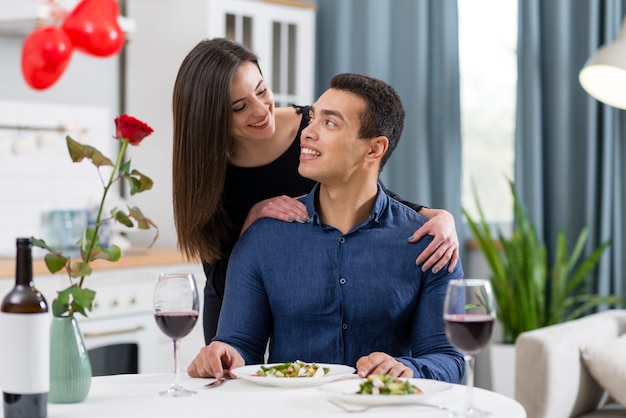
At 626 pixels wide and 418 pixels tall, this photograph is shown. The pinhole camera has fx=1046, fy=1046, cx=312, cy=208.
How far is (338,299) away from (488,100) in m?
2.96

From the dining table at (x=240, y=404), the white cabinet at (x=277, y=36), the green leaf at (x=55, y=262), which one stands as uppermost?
the white cabinet at (x=277, y=36)

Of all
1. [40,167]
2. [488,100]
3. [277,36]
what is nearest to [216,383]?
[40,167]

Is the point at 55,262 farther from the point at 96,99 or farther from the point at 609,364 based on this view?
the point at 96,99

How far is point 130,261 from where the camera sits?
401 cm

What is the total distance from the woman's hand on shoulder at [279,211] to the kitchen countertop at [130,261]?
118cm

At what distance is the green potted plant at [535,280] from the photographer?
428cm

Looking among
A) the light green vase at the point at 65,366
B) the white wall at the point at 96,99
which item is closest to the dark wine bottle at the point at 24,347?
the light green vase at the point at 65,366

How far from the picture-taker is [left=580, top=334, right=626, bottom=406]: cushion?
3137mm

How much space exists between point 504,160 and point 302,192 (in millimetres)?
2484

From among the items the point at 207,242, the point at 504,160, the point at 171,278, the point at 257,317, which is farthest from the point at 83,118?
the point at 171,278

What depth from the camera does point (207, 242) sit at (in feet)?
8.17

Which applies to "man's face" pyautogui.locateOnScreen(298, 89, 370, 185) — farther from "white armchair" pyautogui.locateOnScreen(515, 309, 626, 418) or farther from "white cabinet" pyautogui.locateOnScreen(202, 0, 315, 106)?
"white cabinet" pyautogui.locateOnScreen(202, 0, 315, 106)

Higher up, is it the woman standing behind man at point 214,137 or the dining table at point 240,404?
the woman standing behind man at point 214,137

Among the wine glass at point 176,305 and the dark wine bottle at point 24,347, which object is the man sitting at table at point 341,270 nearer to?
the wine glass at point 176,305
